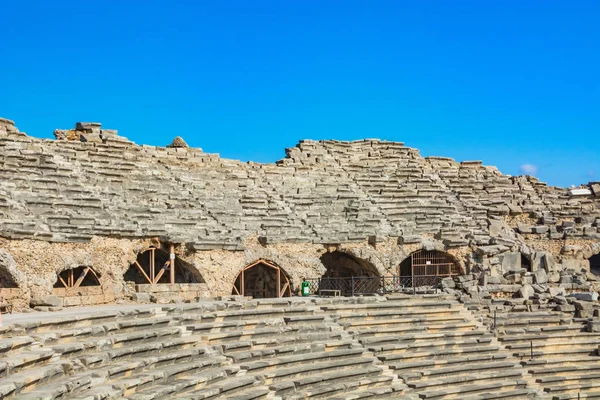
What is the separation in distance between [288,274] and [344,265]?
412 cm

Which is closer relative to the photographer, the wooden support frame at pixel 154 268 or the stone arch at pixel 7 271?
the stone arch at pixel 7 271

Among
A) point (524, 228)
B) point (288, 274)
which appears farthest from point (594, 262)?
point (288, 274)

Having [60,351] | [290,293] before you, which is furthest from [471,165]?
[60,351]

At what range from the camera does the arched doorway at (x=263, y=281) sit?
32.2 metres

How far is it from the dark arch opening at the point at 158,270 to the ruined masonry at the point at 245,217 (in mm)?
73

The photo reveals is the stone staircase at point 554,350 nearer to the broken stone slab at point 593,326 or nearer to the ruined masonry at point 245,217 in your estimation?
the broken stone slab at point 593,326

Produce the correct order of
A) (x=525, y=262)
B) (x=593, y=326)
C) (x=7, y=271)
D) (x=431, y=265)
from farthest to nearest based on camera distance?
(x=525, y=262) → (x=431, y=265) → (x=593, y=326) → (x=7, y=271)

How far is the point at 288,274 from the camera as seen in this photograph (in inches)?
1271

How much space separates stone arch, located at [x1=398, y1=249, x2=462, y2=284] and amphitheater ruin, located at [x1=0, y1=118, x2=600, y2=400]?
0.44ft

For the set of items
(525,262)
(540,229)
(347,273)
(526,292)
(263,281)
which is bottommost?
(526,292)

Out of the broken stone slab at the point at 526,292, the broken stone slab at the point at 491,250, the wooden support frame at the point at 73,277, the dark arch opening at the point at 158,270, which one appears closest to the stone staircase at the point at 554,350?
the broken stone slab at the point at 526,292

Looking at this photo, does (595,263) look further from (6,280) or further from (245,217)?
(6,280)

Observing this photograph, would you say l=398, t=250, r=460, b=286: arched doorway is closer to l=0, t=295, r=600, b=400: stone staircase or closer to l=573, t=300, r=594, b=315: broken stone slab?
l=0, t=295, r=600, b=400: stone staircase

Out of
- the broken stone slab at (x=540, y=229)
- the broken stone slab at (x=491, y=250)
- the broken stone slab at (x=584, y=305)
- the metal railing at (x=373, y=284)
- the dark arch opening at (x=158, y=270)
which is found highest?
the broken stone slab at (x=540, y=229)
